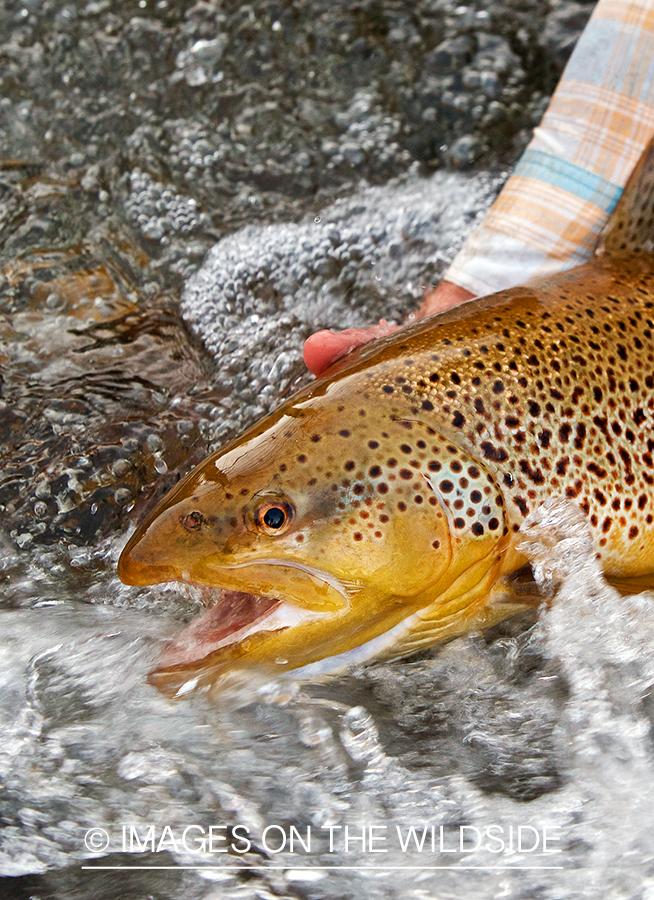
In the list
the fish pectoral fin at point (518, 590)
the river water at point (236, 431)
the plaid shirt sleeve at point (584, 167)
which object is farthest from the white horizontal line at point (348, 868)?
the plaid shirt sleeve at point (584, 167)

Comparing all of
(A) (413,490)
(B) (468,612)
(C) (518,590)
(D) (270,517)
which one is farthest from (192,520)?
(C) (518,590)

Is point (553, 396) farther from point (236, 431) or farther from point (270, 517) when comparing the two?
point (236, 431)

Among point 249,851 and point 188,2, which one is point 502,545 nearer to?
point 249,851

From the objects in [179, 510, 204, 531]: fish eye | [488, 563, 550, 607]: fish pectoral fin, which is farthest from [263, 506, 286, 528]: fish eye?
[488, 563, 550, 607]: fish pectoral fin

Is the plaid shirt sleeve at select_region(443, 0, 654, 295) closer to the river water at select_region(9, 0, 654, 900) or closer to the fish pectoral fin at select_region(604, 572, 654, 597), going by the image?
the river water at select_region(9, 0, 654, 900)

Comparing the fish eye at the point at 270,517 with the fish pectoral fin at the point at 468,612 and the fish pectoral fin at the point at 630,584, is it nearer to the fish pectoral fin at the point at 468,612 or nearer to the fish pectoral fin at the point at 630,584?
the fish pectoral fin at the point at 468,612

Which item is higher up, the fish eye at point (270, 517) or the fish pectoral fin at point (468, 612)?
the fish eye at point (270, 517)
